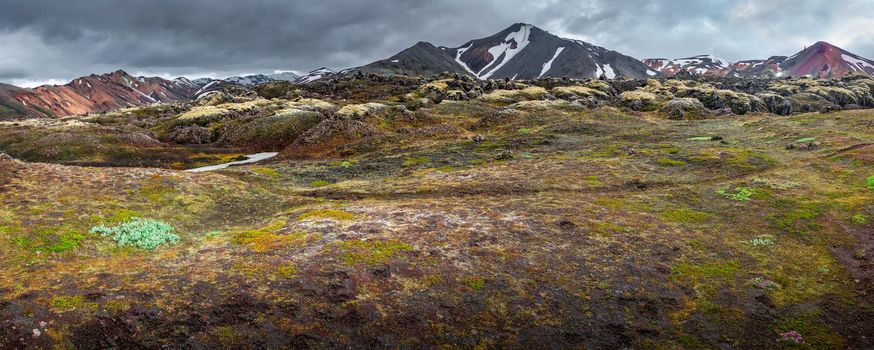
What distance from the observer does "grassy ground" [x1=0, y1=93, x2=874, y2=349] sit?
13.5 meters

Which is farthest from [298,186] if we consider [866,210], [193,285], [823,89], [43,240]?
[823,89]

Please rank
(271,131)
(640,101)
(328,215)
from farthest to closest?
(640,101)
(271,131)
(328,215)

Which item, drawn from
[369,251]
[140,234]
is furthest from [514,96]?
[140,234]

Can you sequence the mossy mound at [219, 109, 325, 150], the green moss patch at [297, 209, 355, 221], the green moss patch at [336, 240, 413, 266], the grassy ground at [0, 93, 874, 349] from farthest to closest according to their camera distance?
1. the mossy mound at [219, 109, 325, 150]
2. the green moss patch at [297, 209, 355, 221]
3. the green moss patch at [336, 240, 413, 266]
4. the grassy ground at [0, 93, 874, 349]

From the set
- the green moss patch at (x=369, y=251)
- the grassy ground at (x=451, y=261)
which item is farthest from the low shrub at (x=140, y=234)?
the green moss patch at (x=369, y=251)

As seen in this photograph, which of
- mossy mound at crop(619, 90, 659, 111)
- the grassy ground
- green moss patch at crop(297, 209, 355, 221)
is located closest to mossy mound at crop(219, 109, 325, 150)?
the grassy ground

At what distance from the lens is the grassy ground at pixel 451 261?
13.5 m

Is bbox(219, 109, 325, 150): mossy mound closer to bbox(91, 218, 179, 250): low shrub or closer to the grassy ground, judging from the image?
the grassy ground

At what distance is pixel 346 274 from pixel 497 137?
160 ft

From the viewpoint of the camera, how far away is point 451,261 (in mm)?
18266

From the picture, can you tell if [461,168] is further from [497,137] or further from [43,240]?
[43,240]

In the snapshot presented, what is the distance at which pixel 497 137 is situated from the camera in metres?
63.2

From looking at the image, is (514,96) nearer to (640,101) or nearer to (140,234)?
(640,101)

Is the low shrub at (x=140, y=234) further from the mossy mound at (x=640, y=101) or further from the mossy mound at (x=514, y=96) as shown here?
the mossy mound at (x=640, y=101)
